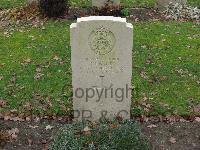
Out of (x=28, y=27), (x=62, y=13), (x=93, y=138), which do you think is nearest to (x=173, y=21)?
(x=62, y=13)

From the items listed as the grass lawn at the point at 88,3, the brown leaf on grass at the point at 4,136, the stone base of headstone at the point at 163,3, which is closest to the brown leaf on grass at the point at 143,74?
the brown leaf on grass at the point at 4,136

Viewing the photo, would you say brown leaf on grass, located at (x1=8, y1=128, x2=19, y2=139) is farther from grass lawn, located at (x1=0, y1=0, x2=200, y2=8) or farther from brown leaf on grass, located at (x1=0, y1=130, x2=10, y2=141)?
grass lawn, located at (x1=0, y1=0, x2=200, y2=8)

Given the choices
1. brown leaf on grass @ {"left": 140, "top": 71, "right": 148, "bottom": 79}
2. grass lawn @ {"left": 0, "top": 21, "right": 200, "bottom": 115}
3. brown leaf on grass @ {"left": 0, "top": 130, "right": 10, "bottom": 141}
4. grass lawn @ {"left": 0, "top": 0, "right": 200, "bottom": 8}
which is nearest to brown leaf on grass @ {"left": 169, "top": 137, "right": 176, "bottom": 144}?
grass lawn @ {"left": 0, "top": 21, "right": 200, "bottom": 115}

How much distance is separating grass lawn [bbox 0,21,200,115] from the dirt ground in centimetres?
41

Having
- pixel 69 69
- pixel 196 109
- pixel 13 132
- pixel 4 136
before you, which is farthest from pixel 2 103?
pixel 196 109

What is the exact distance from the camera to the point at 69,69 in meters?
10.3

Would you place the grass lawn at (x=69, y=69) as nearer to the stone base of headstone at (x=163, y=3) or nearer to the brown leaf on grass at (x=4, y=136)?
the brown leaf on grass at (x=4, y=136)

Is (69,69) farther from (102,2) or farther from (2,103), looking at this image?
(102,2)

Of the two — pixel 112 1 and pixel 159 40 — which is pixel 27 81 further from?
pixel 112 1

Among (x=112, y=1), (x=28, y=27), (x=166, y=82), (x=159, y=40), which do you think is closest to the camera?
(x=166, y=82)

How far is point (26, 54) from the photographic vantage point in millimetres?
11211

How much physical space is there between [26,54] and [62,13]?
10.3ft

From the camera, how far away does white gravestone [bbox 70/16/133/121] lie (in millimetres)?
7379

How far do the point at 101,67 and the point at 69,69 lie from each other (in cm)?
268
